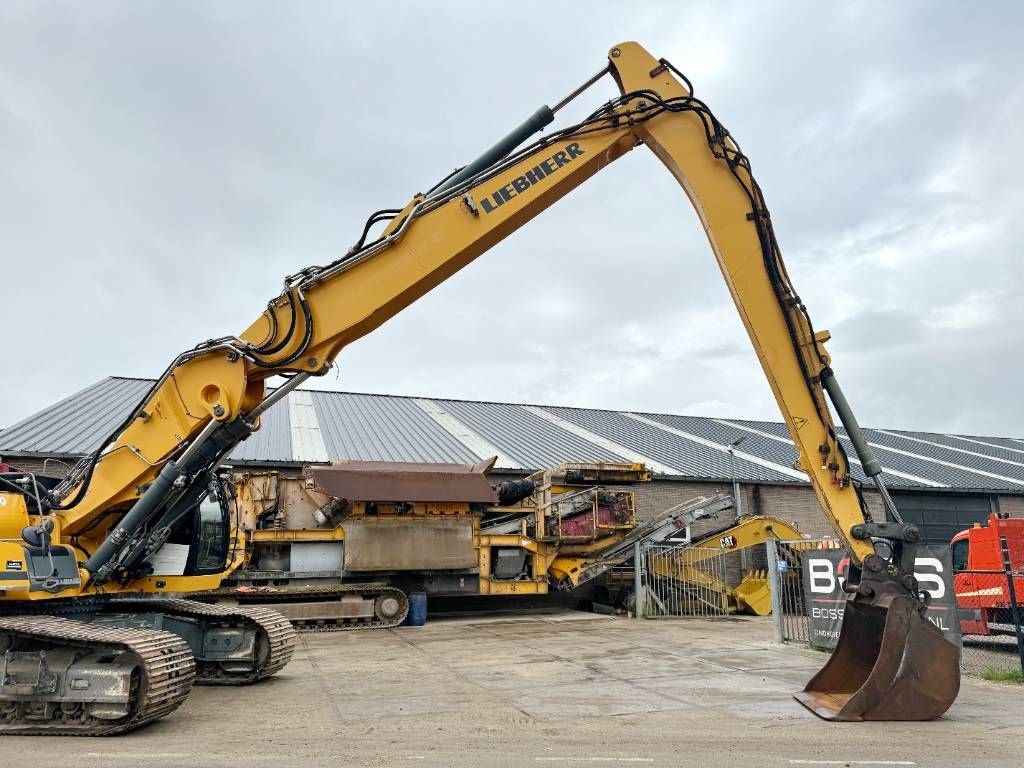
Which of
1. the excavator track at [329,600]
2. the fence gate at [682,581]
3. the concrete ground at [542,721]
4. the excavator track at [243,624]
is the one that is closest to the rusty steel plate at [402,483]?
the excavator track at [329,600]

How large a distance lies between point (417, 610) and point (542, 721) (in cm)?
950

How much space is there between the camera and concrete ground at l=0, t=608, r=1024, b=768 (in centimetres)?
528

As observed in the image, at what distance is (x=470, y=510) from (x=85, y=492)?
31.8ft

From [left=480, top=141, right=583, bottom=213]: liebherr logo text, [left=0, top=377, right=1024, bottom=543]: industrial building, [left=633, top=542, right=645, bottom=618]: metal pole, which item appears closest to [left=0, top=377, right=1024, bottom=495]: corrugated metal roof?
[left=0, top=377, right=1024, bottom=543]: industrial building

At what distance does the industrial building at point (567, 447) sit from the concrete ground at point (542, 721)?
403 inches

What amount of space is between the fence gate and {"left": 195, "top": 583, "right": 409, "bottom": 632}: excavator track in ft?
18.7

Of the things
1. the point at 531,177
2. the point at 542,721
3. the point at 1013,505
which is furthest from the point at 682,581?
the point at 1013,505

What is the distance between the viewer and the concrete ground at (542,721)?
17.3 feet

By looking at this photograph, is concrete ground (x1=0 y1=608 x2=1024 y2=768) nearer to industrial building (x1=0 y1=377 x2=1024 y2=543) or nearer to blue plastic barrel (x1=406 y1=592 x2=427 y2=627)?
blue plastic barrel (x1=406 y1=592 x2=427 y2=627)

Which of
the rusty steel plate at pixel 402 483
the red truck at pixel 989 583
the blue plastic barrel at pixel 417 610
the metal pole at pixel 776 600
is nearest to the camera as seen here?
the red truck at pixel 989 583

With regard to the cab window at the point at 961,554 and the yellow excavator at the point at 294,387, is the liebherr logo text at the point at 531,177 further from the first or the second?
the cab window at the point at 961,554

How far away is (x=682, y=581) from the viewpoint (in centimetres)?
1720

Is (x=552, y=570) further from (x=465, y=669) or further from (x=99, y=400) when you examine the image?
(x=99, y=400)

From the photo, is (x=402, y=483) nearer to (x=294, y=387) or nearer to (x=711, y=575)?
(x=711, y=575)
